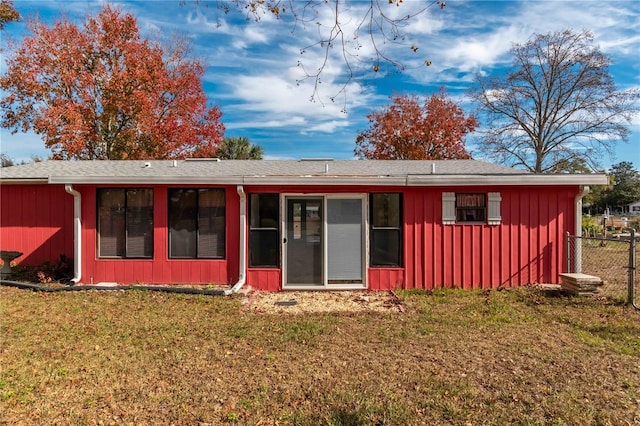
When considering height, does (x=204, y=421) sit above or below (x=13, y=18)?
below

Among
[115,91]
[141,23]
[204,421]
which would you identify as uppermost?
[141,23]

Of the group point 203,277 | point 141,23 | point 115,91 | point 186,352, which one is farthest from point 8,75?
point 186,352

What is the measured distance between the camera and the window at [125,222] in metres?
7.89

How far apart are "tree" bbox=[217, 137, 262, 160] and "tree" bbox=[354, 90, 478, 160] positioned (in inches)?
293

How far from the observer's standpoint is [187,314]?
584 cm

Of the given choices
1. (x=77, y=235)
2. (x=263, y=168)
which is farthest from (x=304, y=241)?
(x=77, y=235)

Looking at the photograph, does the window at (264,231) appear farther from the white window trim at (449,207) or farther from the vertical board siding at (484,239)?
the white window trim at (449,207)

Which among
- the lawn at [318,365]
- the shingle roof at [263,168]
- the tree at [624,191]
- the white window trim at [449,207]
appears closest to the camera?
the lawn at [318,365]

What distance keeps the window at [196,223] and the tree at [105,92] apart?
493 inches

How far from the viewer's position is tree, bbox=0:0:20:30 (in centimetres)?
1231

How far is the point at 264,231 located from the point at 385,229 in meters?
2.55

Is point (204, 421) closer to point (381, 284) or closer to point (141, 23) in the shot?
point (381, 284)

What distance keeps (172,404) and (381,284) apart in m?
5.23

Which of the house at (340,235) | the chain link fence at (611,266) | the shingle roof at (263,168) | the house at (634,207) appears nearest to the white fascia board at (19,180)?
the shingle roof at (263,168)
